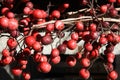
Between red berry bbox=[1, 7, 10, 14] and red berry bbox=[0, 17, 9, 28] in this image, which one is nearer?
red berry bbox=[0, 17, 9, 28]

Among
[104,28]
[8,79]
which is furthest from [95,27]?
[8,79]

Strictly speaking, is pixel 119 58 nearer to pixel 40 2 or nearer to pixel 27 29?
pixel 40 2

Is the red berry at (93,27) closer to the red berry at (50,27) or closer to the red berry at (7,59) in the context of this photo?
the red berry at (50,27)

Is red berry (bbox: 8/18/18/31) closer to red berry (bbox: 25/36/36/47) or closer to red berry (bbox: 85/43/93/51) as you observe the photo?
red berry (bbox: 25/36/36/47)

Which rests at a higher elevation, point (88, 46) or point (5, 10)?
point (5, 10)

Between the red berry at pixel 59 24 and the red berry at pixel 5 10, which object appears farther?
the red berry at pixel 5 10

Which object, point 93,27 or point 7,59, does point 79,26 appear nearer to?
point 93,27

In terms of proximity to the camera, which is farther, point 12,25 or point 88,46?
point 88,46

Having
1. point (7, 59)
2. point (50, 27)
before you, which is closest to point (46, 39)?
point (50, 27)

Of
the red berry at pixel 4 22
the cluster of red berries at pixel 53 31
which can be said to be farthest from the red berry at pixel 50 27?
the red berry at pixel 4 22

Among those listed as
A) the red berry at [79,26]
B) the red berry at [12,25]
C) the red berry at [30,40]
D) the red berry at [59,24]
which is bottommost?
the red berry at [30,40]

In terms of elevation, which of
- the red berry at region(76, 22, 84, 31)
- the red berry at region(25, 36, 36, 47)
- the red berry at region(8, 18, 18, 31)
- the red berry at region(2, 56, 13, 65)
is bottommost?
the red berry at region(2, 56, 13, 65)

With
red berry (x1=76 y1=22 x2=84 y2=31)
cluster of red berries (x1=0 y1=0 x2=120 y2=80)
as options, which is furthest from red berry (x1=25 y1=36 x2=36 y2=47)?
red berry (x1=76 y1=22 x2=84 y2=31)
